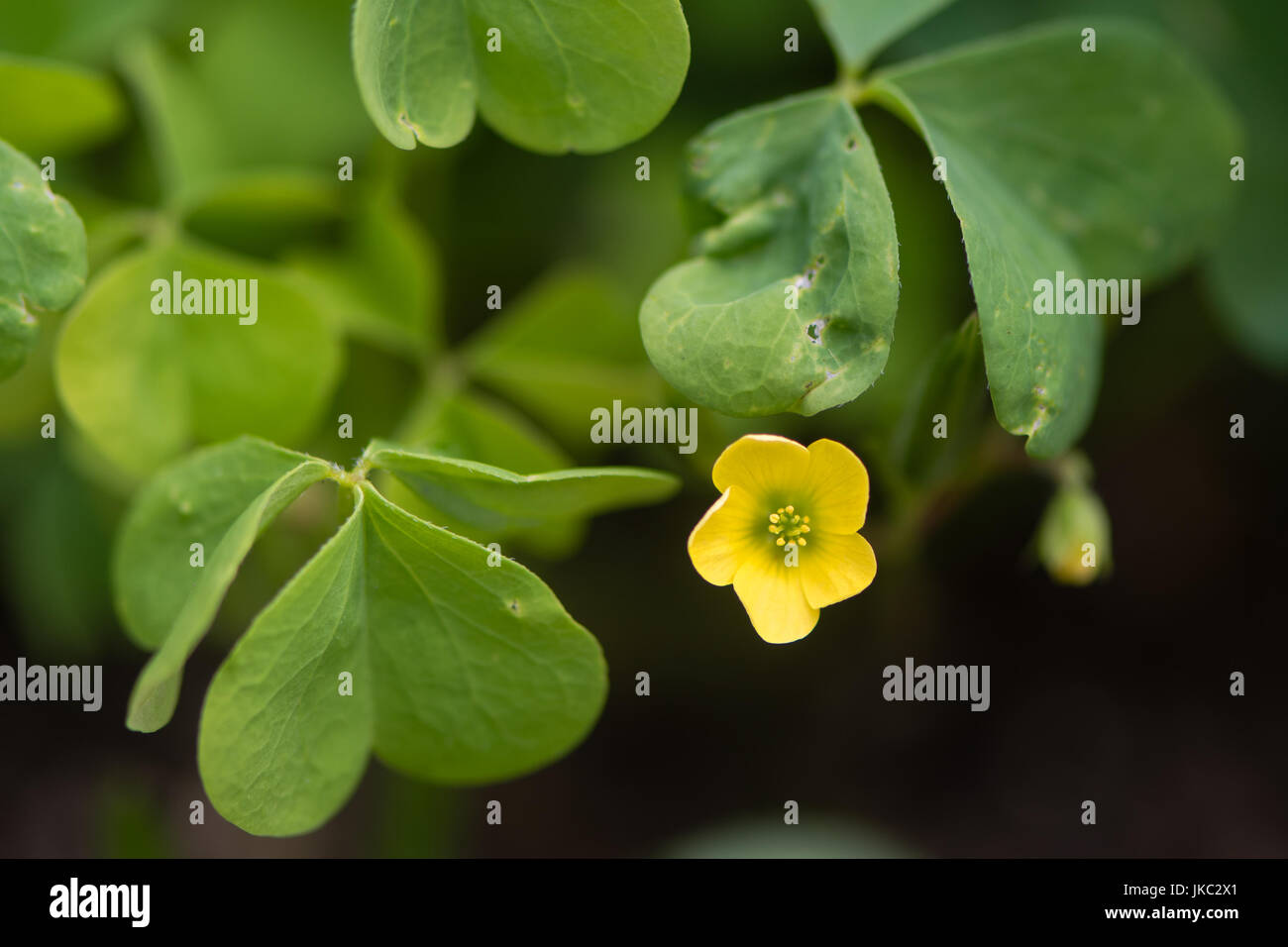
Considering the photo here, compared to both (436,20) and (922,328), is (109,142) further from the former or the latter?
(922,328)

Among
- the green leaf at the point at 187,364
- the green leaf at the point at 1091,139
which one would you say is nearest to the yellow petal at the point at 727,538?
the green leaf at the point at 1091,139

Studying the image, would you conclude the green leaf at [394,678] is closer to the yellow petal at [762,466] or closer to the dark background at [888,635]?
the yellow petal at [762,466]

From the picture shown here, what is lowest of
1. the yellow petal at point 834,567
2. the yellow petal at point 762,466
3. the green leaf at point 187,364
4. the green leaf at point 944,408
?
the yellow petal at point 834,567

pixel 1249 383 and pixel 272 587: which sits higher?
pixel 1249 383

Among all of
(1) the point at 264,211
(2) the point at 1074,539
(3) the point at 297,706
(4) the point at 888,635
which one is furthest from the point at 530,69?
(4) the point at 888,635

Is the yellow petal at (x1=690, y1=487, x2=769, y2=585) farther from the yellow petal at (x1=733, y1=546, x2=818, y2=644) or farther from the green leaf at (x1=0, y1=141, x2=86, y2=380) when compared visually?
the green leaf at (x1=0, y1=141, x2=86, y2=380)

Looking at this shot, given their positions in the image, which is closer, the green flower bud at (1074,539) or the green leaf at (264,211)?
the green flower bud at (1074,539)

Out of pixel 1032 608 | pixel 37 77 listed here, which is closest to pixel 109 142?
pixel 37 77
